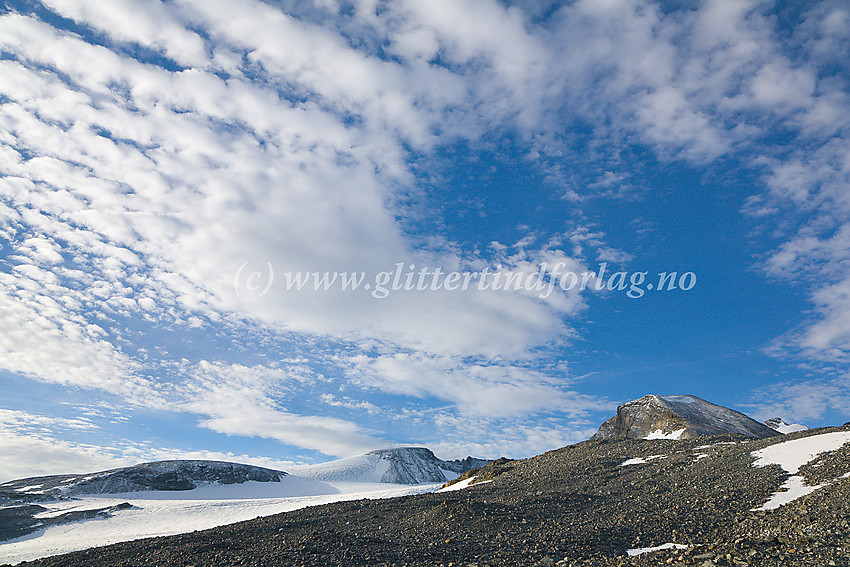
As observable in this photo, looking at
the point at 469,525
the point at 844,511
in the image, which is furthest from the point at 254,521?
the point at 844,511

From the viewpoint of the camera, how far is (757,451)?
84.3ft

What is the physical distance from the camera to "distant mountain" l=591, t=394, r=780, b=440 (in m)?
41.5

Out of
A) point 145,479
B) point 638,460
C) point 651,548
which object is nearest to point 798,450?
point 638,460

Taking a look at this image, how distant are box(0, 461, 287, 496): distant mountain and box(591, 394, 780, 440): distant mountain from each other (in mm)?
58083

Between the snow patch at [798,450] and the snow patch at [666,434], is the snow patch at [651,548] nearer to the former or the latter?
the snow patch at [798,450]

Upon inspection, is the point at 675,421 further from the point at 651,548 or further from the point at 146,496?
the point at 146,496

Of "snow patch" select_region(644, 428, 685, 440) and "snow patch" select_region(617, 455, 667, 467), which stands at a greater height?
"snow patch" select_region(644, 428, 685, 440)

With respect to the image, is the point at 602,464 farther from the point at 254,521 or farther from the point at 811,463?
the point at 254,521

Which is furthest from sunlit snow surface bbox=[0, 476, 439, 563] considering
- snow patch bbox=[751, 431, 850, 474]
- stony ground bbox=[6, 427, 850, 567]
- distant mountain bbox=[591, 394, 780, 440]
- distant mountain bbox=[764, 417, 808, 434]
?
Result: distant mountain bbox=[764, 417, 808, 434]

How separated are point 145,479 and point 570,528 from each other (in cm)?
7125

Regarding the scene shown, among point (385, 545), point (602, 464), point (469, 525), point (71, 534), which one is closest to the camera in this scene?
point (385, 545)

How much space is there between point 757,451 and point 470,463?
99.0 meters

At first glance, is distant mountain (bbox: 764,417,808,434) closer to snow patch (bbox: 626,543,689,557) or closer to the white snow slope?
snow patch (bbox: 626,543,689,557)

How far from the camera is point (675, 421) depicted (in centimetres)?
4234
